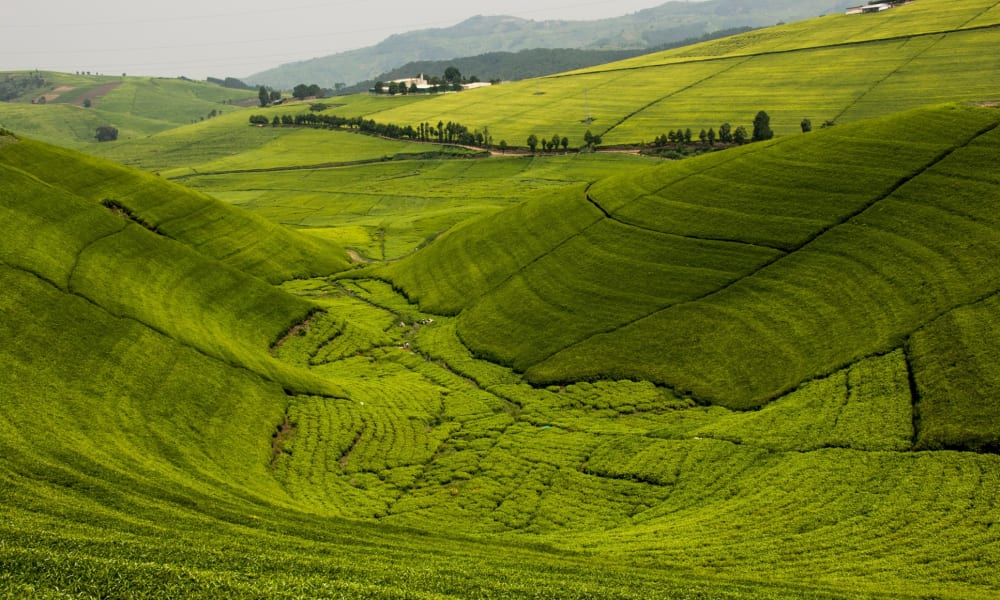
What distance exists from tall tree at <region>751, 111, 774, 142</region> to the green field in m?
88.4

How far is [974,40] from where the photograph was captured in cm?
19050

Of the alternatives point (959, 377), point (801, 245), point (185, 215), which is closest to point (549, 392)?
point (801, 245)

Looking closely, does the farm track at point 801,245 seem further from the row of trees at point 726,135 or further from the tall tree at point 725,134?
the tall tree at point 725,134

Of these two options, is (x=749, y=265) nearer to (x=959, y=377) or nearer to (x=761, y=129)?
(x=959, y=377)

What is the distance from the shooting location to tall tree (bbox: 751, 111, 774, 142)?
162750 mm

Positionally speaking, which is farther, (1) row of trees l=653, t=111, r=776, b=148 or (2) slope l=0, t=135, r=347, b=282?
(1) row of trees l=653, t=111, r=776, b=148

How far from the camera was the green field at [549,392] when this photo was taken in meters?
28.5

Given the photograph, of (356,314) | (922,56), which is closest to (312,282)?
(356,314)

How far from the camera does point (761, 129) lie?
165 m

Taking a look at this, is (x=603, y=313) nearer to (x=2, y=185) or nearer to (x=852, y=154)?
(x=852, y=154)

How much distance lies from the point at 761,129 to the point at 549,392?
135m

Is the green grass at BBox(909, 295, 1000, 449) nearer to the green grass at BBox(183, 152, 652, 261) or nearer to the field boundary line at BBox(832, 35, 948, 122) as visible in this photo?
the green grass at BBox(183, 152, 652, 261)

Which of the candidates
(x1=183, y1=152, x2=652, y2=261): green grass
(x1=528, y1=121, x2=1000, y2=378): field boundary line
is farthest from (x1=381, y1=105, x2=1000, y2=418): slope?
(x1=183, y1=152, x2=652, y2=261): green grass

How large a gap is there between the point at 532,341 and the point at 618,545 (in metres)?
31.7
